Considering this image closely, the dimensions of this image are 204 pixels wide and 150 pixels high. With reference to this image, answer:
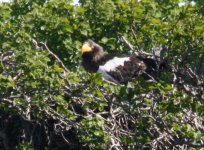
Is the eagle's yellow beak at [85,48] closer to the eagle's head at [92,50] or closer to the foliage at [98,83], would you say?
the eagle's head at [92,50]

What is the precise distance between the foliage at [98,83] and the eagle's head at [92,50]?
0.38 ft

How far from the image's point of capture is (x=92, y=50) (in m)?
10.9

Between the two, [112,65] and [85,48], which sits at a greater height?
[85,48]

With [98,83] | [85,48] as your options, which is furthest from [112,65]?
[98,83]

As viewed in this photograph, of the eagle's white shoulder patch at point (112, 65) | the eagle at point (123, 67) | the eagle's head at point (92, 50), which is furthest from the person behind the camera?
the eagle's head at point (92, 50)

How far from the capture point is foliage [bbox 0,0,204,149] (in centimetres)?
799

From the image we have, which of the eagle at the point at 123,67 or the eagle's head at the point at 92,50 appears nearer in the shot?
the eagle at the point at 123,67

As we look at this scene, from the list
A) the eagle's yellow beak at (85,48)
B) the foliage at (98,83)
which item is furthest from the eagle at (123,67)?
the foliage at (98,83)

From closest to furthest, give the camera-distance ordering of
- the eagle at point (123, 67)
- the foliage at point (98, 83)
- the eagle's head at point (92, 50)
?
the foliage at point (98, 83) < the eagle at point (123, 67) < the eagle's head at point (92, 50)

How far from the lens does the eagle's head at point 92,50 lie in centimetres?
1062

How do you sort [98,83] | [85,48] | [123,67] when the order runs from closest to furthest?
[98,83] < [123,67] < [85,48]

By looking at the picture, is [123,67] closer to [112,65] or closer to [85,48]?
[112,65]

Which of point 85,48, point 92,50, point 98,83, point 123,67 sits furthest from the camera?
point 92,50

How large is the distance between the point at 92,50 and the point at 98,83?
290cm
